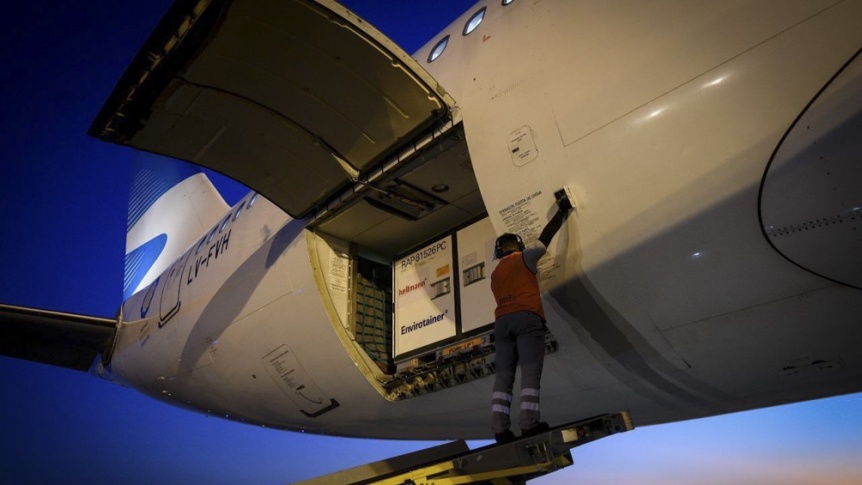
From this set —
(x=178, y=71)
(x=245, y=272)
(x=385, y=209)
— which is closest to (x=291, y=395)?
(x=245, y=272)

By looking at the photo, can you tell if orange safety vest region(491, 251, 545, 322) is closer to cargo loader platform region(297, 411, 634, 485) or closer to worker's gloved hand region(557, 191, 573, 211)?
worker's gloved hand region(557, 191, 573, 211)

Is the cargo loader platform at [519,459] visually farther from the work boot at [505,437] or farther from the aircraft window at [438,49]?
the aircraft window at [438,49]

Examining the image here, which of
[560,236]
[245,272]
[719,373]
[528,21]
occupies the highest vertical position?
[528,21]

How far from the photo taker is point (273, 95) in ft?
12.6

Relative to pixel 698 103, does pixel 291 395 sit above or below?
below

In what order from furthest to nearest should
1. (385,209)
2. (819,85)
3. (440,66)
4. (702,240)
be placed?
1. (385,209)
2. (440,66)
3. (702,240)
4. (819,85)

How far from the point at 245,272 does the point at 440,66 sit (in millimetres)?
3152

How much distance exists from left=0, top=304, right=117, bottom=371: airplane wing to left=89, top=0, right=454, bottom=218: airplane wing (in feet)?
16.4

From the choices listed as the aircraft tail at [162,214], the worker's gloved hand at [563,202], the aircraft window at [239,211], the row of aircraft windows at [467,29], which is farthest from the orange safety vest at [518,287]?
the aircraft tail at [162,214]

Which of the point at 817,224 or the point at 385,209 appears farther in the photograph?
the point at 385,209

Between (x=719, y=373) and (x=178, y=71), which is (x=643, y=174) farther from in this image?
(x=178, y=71)

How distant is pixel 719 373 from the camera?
117 inches

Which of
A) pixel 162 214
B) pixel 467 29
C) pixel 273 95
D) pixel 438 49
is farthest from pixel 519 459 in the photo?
pixel 162 214

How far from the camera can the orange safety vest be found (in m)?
2.89
